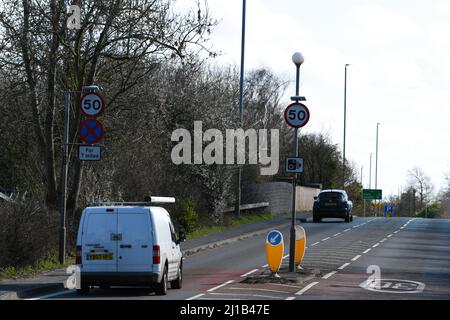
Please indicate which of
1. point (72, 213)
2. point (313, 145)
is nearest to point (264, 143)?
point (313, 145)

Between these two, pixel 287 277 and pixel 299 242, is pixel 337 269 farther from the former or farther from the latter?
pixel 287 277

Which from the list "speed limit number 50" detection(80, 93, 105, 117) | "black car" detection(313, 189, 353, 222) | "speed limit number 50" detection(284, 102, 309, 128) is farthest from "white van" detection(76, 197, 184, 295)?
"black car" detection(313, 189, 353, 222)

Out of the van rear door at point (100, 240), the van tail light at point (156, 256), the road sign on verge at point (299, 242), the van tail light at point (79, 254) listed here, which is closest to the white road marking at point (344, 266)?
the road sign on verge at point (299, 242)

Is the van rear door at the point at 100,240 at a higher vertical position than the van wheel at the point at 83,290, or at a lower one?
higher

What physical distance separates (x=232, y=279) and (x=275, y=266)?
3.78 feet

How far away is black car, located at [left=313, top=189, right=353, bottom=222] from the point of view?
51.5 metres

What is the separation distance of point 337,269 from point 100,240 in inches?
371

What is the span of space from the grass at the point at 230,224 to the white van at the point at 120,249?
18115 millimetres

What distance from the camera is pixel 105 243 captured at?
19.4 m

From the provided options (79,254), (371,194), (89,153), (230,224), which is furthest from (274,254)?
(371,194)

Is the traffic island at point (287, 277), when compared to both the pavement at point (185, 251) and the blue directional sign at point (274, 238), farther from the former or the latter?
the pavement at point (185, 251)

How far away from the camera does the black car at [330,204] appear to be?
51.5 m

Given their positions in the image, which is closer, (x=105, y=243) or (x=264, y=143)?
(x=105, y=243)
